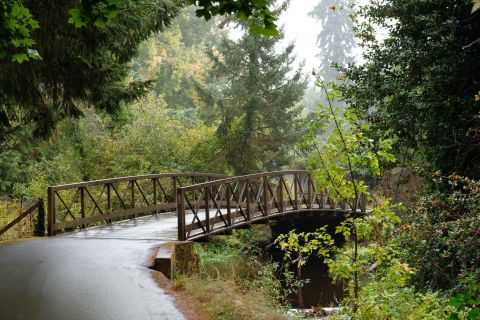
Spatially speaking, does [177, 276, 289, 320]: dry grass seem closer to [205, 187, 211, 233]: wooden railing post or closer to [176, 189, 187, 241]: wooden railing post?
[176, 189, 187, 241]: wooden railing post

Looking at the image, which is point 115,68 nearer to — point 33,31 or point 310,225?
point 33,31

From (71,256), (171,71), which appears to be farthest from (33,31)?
(171,71)

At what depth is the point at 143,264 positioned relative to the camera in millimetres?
8633

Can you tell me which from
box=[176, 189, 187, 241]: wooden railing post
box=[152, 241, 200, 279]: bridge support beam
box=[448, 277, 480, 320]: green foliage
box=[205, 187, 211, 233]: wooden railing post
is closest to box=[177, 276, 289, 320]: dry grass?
box=[152, 241, 200, 279]: bridge support beam

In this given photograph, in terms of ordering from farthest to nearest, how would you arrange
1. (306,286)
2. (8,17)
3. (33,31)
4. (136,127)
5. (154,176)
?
1. (136,127)
2. (306,286)
3. (154,176)
4. (33,31)
5. (8,17)

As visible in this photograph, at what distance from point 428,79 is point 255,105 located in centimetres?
1487

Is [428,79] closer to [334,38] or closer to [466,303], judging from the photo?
[466,303]

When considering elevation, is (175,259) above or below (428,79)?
below

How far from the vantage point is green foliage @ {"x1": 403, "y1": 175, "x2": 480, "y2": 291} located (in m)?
7.28

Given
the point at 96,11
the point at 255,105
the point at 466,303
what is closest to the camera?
the point at 96,11

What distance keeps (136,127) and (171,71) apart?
14651mm

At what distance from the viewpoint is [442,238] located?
8211 millimetres

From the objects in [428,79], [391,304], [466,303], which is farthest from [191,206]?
[466,303]

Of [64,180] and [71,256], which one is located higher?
[64,180]
